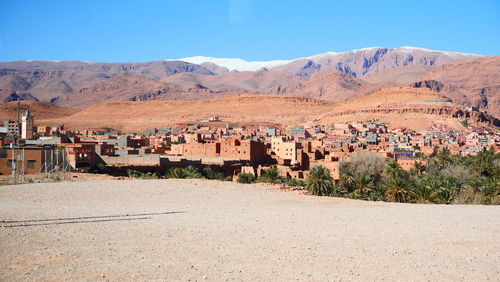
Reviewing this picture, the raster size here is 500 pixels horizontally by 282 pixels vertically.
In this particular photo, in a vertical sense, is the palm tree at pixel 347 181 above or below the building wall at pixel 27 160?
below

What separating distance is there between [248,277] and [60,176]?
1851 centimetres

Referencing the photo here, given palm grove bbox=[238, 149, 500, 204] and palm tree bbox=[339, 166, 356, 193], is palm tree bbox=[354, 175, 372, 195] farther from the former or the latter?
palm tree bbox=[339, 166, 356, 193]

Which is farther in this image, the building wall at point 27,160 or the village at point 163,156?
the village at point 163,156

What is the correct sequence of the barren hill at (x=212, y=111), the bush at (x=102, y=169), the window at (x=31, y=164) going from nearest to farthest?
the window at (x=31, y=164) → the bush at (x=102, y=169) → the barren hill at (x=212, y=111)

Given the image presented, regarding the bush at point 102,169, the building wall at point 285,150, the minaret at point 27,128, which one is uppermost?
the minaret at point 27,128

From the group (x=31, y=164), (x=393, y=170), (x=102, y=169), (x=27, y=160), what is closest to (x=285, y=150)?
(x=393, y=170)

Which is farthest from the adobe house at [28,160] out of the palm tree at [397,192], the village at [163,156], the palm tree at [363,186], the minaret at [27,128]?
the minaret at [27,128]

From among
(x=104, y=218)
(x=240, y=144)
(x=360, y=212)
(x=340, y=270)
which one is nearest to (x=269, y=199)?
(x=360, y=212)

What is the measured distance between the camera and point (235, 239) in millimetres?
13031

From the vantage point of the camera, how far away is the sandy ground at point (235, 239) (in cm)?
1030

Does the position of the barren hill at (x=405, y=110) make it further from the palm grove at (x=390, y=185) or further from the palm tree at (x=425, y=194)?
the palm tree at (x=425, y=194)

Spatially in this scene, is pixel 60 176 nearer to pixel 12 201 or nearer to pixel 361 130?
pixel 12 201

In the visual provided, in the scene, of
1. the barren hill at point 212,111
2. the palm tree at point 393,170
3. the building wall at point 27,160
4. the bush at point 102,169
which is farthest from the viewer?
the barren hill at point 212,111

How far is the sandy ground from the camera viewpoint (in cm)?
1030
